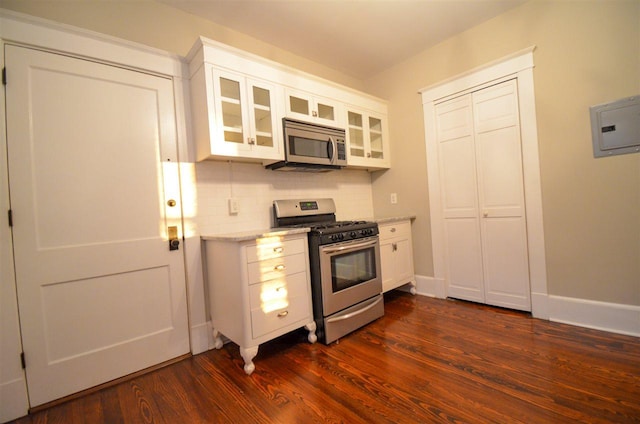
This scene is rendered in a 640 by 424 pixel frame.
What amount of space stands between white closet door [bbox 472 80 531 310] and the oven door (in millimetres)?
1120

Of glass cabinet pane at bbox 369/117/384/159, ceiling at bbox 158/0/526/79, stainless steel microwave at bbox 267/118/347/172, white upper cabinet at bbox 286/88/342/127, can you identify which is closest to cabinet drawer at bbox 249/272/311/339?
stainless steel microwave at bbox 267/118/347/172

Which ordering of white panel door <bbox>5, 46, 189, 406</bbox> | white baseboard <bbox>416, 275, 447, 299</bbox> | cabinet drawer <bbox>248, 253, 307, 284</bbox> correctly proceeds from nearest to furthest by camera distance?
1. white panel door <bbox>5, 46, 189, 406</bbox>
2. cabinet drawer <bbox>248, 253, 307, 284</bbox>
3. white baseboard <bbox>416, 275, 447, 299</bbox>

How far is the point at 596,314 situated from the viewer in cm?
214

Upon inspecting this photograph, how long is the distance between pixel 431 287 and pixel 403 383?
1.71m

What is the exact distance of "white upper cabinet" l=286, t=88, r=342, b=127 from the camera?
2.50 meters

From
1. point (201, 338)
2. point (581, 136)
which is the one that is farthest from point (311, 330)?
point (581, 136)

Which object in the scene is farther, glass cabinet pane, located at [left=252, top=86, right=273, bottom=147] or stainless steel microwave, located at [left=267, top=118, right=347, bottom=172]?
stainless steel microwave, located at [left=267, top=118, right=347, bottom=172]

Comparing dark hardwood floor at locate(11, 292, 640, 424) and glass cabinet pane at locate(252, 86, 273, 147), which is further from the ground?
glass cabinet pane at locate(252, 86, 273, 147)

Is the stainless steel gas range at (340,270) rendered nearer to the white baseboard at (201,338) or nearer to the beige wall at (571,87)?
the white baseboard at (201,338)

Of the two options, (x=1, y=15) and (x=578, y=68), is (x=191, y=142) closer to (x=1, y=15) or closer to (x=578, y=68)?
(x=1, y=15)

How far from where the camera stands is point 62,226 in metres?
1.70

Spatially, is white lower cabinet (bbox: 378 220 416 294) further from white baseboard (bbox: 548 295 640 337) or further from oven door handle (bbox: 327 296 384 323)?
white baseboard (bbox: 548 295 640 337)

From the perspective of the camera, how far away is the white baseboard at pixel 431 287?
9.91 feet

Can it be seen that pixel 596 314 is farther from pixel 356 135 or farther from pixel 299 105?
pixel 299 105
